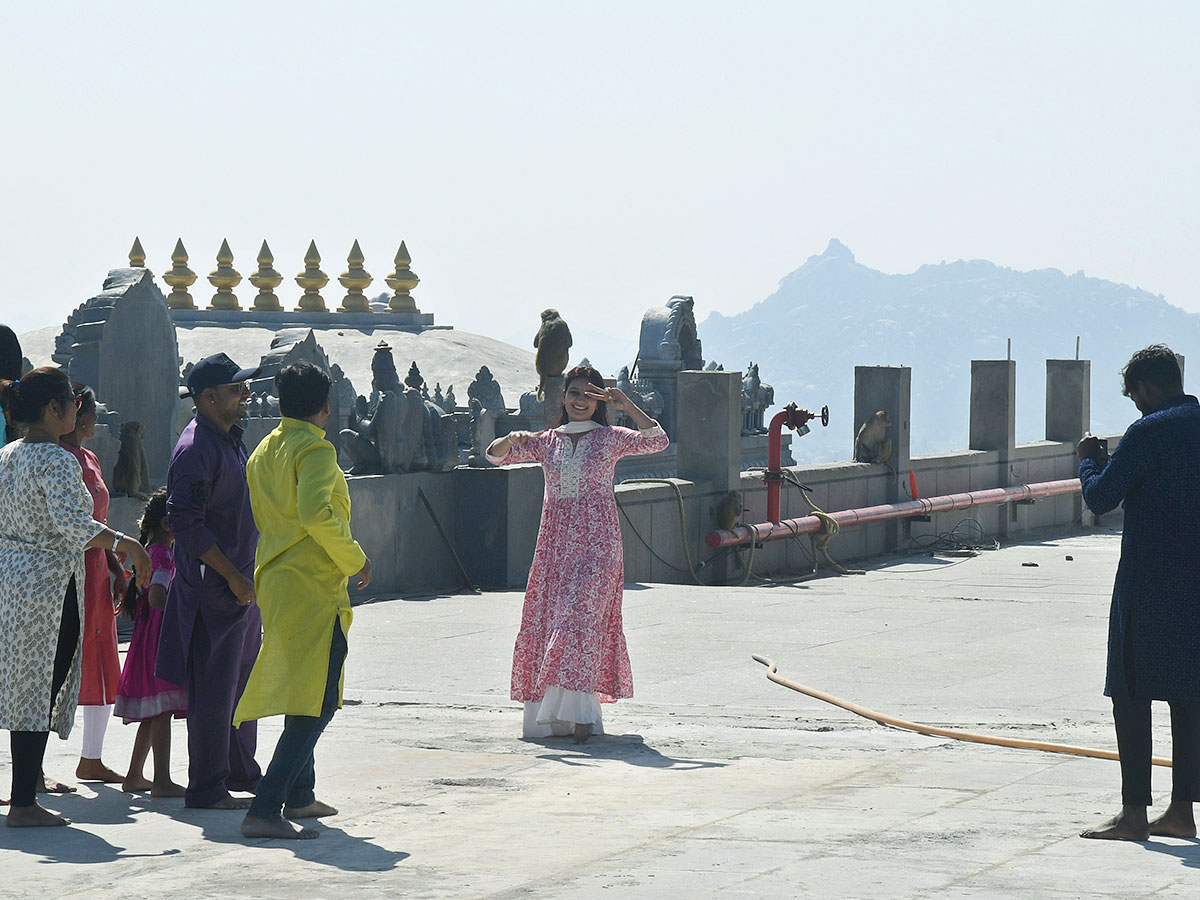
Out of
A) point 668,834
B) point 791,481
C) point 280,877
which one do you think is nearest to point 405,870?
point 280,877

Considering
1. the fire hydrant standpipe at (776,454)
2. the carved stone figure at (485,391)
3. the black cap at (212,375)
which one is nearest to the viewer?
the black cap at (212,375)

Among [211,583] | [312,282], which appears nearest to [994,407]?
[211,583]

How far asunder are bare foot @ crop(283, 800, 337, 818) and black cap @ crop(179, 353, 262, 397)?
1.47 metres

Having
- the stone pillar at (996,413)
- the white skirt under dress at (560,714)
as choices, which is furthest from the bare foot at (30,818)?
the stone pillar at (996,413)

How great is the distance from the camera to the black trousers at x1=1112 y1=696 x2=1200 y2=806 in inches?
242

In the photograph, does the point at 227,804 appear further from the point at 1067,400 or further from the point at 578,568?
the point at 1067,400

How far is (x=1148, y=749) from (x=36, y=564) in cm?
369

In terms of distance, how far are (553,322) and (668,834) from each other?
641cm

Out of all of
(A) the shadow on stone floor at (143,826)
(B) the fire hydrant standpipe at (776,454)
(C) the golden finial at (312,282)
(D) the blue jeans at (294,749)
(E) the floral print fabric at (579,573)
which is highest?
(C) the golden finial at (312,282)

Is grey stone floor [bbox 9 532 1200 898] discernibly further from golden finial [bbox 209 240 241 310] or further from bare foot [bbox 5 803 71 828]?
golden finial [bbox 209 240 241 310]

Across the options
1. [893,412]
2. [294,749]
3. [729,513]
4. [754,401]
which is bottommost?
[294,749]

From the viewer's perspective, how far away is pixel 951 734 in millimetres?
8148

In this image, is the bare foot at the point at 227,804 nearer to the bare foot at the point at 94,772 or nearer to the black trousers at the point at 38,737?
the black trousers at the point at 38,737

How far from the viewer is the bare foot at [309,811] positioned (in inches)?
249
